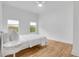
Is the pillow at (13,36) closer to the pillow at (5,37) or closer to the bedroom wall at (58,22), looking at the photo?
the pillow at (5,37)

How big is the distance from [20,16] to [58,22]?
1.00 meters

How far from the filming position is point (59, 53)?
2.20 m

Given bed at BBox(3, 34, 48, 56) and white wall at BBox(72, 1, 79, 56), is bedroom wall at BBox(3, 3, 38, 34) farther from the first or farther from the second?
white wall at BBox(72, 1, 79, 56)

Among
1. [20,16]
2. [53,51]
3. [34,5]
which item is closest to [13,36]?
[20,16]

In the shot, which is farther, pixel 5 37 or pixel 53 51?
pixel 53 51

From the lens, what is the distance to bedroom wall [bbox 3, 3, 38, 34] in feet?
6.24

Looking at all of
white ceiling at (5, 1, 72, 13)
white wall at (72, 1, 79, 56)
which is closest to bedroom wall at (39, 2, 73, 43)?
white ceiling at (5, 1, 72, 13)

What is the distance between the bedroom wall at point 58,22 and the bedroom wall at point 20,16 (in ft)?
0.94

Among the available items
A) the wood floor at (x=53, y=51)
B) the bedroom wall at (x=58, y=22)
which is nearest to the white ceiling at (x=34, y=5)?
the bedroom wall at (x=58, y=22)

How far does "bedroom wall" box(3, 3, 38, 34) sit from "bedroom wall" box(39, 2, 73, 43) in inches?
11.3

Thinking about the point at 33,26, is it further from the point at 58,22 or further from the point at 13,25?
the point at 58,22

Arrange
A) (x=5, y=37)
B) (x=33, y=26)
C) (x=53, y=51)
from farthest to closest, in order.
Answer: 1. (x=53, y=51)
2. (x=33, y=26)
3. (x=5, y=37)

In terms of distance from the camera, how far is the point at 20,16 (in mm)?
1992

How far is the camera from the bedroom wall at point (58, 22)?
79.8 inches
